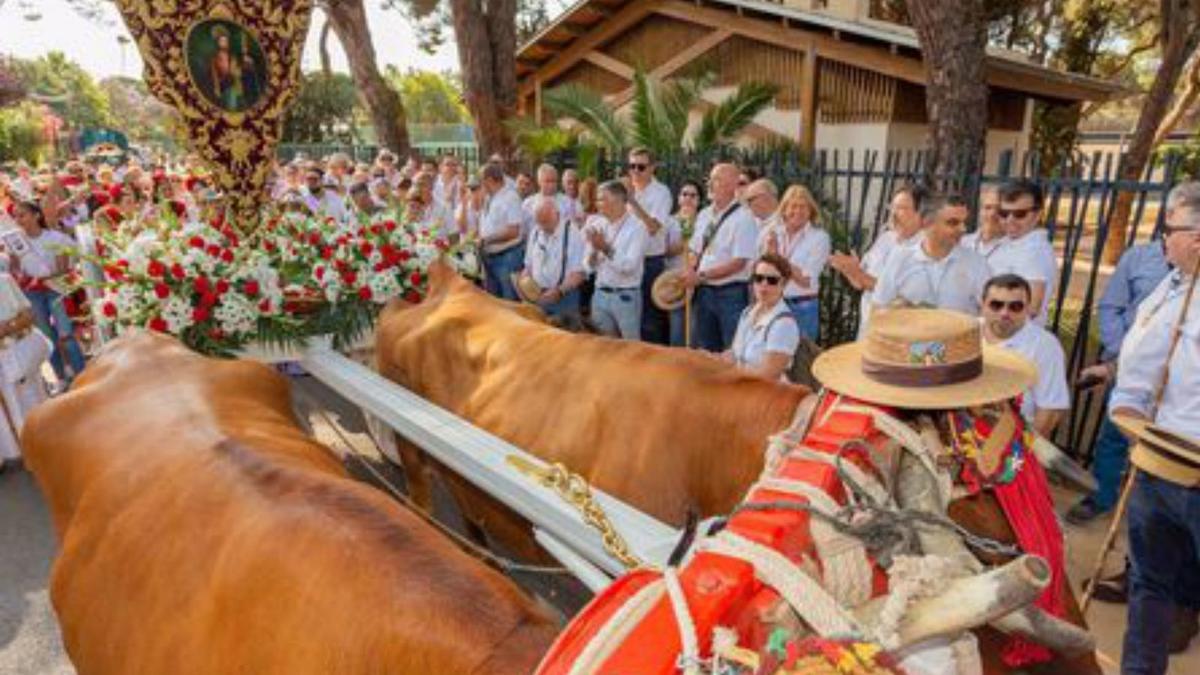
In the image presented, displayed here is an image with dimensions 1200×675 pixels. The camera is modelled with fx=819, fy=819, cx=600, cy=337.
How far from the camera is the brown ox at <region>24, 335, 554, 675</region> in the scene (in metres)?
1.69

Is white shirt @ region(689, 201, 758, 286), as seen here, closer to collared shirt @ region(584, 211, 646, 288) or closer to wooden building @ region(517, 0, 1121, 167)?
collared shirt @ region(584, 211, 646, 288)

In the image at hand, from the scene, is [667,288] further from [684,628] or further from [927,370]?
[684,628]

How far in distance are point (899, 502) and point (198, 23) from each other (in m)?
4.50

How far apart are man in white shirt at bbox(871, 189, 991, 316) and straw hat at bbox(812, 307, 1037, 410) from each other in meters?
2.69

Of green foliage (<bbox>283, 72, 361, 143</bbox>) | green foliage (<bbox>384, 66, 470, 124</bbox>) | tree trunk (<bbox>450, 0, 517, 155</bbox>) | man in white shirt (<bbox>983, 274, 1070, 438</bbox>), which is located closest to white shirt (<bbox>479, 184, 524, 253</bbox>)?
tree trunk (<bbox>450, 0, 517, 155</bbox>)

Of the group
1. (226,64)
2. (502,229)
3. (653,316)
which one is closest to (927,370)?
(226,64)

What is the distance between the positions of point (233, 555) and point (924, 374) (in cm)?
169

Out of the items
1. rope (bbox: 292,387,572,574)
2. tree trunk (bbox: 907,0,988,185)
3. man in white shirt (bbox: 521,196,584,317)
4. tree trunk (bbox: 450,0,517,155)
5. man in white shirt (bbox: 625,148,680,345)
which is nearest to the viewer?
rope (bbox: 292,387,572,574)

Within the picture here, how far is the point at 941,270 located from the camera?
174 inches

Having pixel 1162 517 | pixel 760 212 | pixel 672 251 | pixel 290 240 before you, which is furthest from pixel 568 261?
pixel 1162 517

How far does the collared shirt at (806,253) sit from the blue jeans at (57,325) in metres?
6.55

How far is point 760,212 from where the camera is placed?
249 inches

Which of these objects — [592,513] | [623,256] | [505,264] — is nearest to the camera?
[592,513]

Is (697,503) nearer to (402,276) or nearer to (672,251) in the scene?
(402,276)
